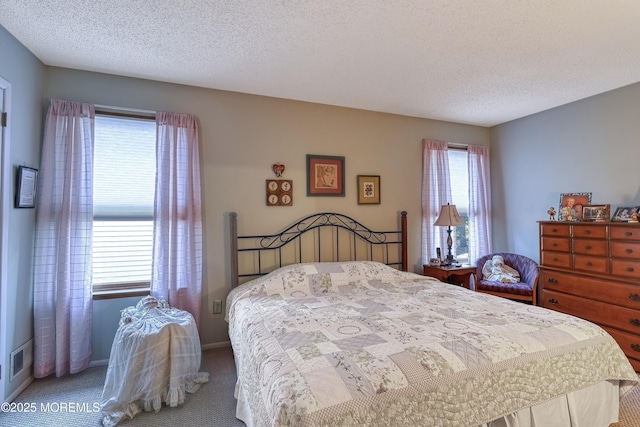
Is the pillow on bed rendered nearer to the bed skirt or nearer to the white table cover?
the white table cover

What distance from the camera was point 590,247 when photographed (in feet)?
9.52

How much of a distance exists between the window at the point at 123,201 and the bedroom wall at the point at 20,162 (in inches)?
16.4

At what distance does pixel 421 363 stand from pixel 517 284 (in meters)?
2.97

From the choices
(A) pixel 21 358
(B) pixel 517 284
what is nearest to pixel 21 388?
(A) pixel 21 358

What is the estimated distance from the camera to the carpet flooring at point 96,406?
1.93m

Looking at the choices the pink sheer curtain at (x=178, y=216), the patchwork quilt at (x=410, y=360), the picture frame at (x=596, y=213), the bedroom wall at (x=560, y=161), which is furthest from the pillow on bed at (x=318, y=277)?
the bedroom wall at (x=560, y=161)

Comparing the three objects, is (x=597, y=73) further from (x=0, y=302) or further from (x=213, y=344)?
(x=0, y=302)

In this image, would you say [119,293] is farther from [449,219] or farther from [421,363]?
[449,219]

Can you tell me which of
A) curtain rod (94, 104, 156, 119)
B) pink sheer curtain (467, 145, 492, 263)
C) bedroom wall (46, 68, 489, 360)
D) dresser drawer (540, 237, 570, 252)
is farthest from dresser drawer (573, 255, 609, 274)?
curtain rod (94, 104, 156, 119)

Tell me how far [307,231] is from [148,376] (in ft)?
6.30

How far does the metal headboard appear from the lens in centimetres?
314

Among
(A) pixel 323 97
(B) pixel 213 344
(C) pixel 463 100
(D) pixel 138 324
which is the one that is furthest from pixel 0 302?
(C) pixel 463 100

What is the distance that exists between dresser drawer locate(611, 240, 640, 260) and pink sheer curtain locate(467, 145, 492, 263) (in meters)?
1.57

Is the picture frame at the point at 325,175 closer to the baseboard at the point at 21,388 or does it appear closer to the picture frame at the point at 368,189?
the picture frame at the point at 368,189
